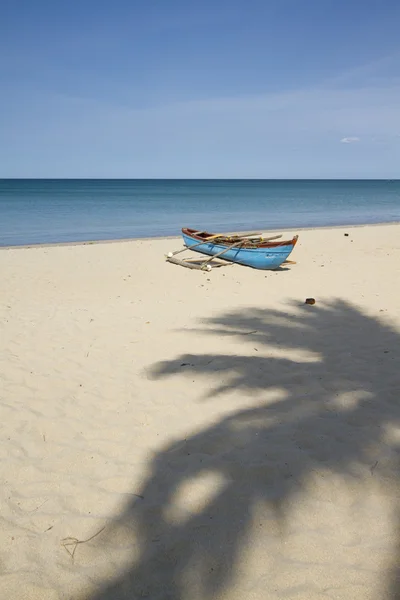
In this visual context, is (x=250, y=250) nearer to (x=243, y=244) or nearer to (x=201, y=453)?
(x=243, y=244)

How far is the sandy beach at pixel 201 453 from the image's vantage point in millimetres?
2693

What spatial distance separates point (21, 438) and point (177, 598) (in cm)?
223

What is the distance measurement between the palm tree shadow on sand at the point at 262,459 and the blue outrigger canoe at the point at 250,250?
18.3 feet

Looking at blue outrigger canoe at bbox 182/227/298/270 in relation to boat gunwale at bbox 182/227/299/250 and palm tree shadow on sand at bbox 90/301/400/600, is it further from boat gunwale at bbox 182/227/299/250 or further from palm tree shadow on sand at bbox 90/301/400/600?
palm tree shadow on sand at bbox 90/301/400/600

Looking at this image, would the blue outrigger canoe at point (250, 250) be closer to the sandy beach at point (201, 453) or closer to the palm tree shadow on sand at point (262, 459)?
the sandy beach at point (201, 453)

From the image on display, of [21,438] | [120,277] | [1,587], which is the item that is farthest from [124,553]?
[120,277]

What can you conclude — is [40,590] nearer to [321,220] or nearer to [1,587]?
[1,587]

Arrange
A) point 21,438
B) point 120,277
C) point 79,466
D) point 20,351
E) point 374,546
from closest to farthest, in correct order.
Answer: point 374,546 < point 79,466 < point 21,438 < point 20,351 < point 120,277

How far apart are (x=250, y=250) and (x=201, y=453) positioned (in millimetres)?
8667

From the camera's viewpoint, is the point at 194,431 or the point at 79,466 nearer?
the point at 79,466

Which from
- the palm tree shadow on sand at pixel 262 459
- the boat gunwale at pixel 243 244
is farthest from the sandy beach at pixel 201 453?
the boat gunwale at pixel 243 244

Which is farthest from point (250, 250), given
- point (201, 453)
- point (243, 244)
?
point (201, 453)

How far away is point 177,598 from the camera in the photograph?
2512 mm

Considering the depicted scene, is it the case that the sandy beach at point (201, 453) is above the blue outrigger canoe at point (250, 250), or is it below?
below
